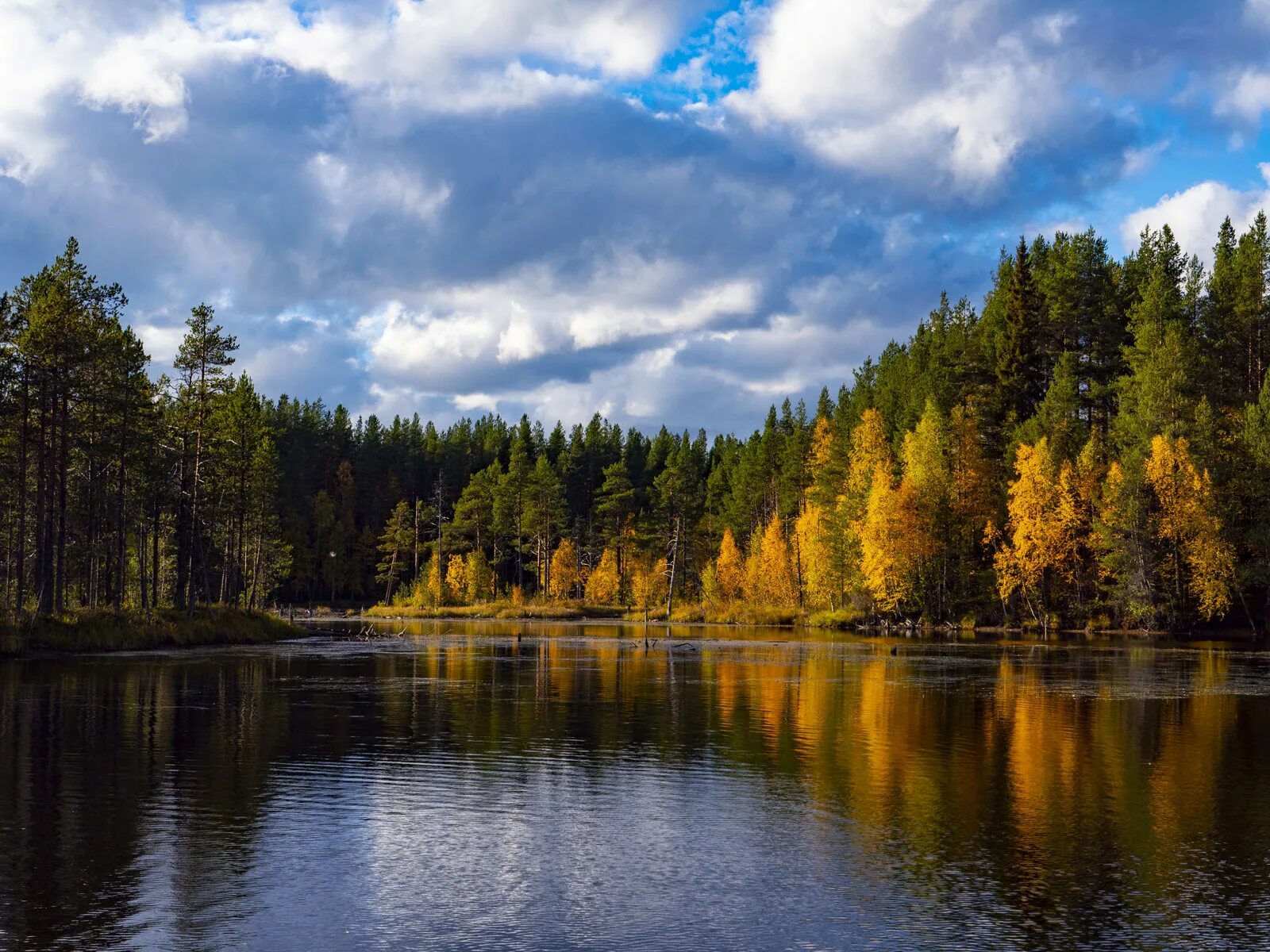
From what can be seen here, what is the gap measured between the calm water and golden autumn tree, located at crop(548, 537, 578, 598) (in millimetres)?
121265

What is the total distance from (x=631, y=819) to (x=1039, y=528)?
7732cm

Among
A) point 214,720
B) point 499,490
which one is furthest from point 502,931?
point 499,490

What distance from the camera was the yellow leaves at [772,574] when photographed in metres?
125

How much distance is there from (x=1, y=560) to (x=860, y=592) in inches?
2799

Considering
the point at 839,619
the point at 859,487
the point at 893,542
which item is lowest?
the point at 839,619

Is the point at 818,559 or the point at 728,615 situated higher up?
the point at 818,559

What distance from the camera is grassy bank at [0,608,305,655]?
57.7 meters

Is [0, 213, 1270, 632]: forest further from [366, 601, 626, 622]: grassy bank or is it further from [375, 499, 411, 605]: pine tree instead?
[375, 499, 411, 605]: pine tree

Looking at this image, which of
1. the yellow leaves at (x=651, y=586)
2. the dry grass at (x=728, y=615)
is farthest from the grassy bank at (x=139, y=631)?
the yellow leaves at (x=651, y=586)

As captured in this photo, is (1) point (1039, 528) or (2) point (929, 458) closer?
(1) point (1039, 528)

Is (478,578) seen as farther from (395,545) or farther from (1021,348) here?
(1021,348)

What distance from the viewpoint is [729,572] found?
135250 mm

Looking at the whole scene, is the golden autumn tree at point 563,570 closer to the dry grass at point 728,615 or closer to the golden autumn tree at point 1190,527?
the dry grass at point 728,615

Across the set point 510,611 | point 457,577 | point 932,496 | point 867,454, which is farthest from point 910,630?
point 457,577
